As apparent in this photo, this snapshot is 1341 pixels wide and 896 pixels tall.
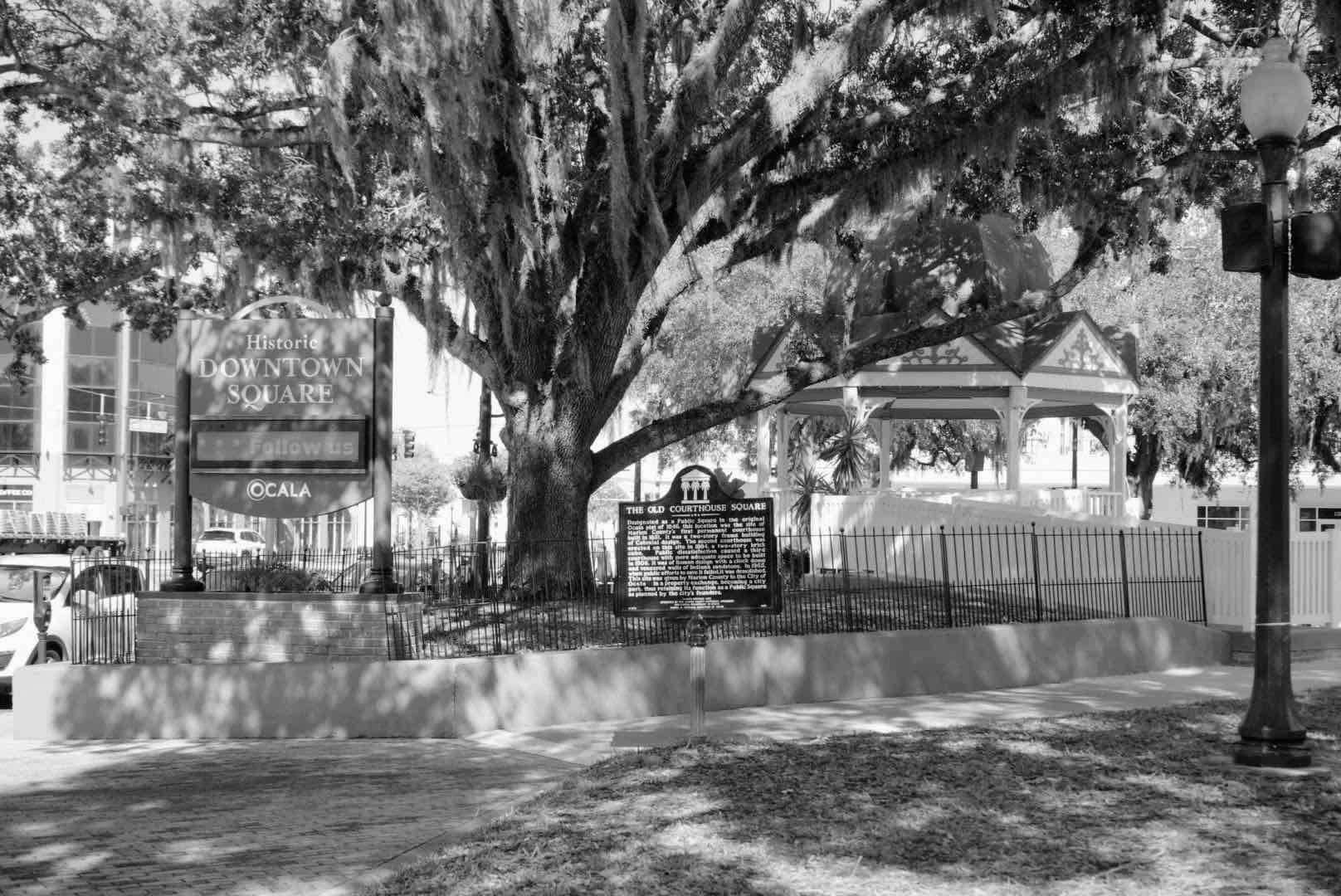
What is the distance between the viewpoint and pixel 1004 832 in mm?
7367

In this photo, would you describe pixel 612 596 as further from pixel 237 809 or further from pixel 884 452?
pixel 884 452

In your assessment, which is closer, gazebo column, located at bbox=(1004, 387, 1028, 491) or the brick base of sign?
the brick base of sign

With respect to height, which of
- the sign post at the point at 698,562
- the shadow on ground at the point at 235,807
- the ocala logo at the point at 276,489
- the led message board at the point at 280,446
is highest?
the led message board at the point at 280,446

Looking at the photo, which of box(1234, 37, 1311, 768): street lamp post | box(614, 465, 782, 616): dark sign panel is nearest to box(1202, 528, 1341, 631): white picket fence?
box(614, 465, 782, 616): dark sign panel

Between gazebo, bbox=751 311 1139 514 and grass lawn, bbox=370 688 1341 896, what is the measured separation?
43.1 ft

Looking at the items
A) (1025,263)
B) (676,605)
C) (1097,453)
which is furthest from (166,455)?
(676,605)

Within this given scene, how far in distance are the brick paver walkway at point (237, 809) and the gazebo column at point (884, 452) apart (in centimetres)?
1524

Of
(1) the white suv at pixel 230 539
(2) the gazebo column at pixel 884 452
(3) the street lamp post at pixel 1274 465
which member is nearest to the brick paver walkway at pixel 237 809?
(3) the street lamp post at pixel 1274 465

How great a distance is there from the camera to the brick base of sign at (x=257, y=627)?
13211mm

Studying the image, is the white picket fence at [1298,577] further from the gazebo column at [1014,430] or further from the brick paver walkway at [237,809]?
the brick paver walkway at [237,809]

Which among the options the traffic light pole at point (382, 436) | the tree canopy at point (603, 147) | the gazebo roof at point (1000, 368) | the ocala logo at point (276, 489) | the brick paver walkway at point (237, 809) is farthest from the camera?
the gazebo roof at point (1000, 368)

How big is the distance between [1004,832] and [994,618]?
9.11 m

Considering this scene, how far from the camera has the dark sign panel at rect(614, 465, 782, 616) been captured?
11.4 m

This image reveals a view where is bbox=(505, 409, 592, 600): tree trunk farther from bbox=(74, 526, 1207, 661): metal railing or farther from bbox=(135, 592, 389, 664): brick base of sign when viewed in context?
bbox=(135, 592, 389, 664): brick base of sign
